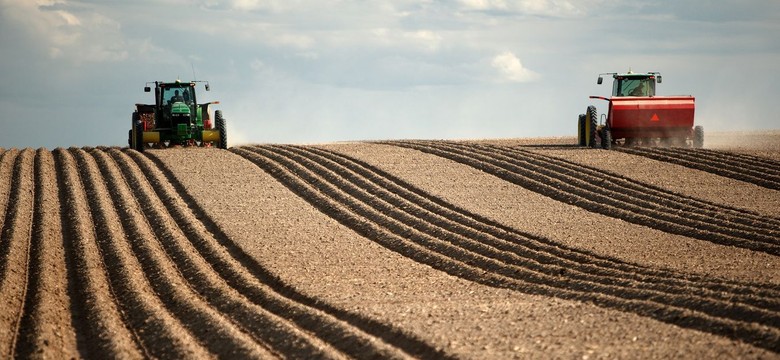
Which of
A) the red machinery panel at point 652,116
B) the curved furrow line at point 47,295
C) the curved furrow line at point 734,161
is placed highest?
the red machinery panel at point 652,116

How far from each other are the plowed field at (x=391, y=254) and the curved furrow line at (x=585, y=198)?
7 cm

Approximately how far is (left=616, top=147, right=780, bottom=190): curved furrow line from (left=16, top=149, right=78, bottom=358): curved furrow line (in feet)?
47.9

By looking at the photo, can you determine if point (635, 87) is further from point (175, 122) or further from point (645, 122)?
point (175, 122)

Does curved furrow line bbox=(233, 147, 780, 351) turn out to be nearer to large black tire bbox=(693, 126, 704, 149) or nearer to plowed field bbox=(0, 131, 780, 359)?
plowed field bbox=(0, 131, 780, 359)

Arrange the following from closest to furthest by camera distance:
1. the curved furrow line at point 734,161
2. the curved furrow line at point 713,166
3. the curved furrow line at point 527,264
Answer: the curved furrow line at point 527,264 < the curved furrow line at point 713,166 < the curved furrow line at point 734,161

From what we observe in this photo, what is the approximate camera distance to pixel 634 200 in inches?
805

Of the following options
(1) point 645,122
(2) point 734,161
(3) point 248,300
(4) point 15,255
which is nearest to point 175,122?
(1) point 645,122

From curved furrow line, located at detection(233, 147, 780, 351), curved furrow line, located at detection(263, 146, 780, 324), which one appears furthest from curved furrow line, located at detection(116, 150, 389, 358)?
curved furrow line, located at detection(263, 146, 780, 324)

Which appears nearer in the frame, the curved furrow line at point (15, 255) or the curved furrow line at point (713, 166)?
the curved furrow line at point (15, 255)

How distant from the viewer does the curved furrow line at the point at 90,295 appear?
36.0ft

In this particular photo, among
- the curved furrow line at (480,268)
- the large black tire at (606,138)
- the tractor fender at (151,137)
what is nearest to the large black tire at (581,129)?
the large black tire at (606,138)

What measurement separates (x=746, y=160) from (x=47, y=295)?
18600mm

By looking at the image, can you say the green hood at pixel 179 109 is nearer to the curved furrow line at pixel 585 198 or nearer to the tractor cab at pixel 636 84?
the curved furrow line at pixel 585 198

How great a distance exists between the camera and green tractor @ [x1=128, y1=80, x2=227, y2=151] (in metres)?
29.4
